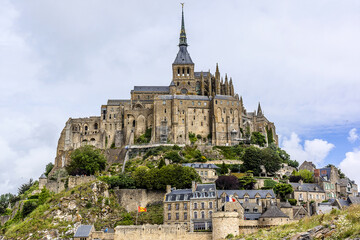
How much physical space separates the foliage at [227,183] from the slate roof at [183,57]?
45.6 meters

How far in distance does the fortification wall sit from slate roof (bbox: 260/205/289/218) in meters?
7.05

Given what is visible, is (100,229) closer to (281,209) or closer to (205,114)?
(281,209)

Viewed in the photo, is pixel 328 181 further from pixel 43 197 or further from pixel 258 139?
pixel 43 197

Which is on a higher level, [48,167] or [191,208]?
[48,167]

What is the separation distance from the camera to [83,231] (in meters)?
53.6

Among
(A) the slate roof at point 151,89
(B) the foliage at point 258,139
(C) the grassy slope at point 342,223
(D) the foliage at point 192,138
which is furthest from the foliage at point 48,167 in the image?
(C) the grassy slope at point 342,223

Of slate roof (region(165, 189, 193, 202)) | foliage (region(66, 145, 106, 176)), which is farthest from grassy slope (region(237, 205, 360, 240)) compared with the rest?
foliage (region(66, 145, 106, 176))

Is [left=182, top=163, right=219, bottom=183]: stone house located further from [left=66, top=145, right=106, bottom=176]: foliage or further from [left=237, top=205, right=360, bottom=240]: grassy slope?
[left=237, top=205, right=360, bottom=240]: grassy slope

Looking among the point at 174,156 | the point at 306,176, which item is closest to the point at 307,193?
the point at 306,176

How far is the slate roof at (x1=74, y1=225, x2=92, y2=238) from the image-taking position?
174ft

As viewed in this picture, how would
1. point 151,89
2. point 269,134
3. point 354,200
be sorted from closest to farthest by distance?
1. point 354,200
2. point 269,134
3. point 151,89

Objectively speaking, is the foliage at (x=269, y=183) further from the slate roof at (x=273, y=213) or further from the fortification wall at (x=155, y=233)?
the fortification wall at (x=155, y=233)

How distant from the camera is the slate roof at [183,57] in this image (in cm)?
10631

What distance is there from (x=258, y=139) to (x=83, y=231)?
50.0 m
